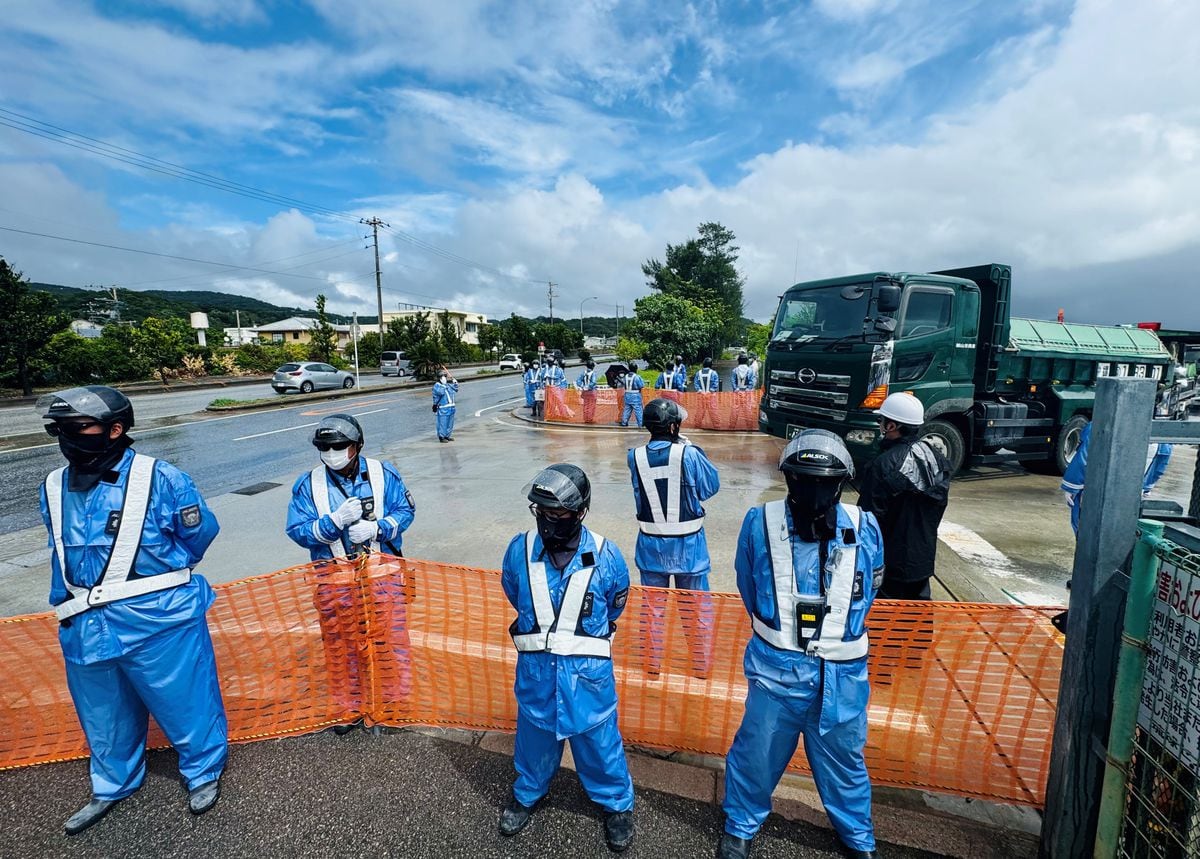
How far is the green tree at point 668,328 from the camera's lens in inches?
1085

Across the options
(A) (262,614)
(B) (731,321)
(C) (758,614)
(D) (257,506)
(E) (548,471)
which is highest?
(B) (731,321)

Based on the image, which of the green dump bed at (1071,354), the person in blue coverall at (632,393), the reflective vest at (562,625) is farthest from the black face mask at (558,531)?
the person in blue coverall at (632,393)

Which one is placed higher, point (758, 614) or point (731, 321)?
point (731, 321)

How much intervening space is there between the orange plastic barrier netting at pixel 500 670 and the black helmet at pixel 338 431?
688mm

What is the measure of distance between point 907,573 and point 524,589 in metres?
2.41

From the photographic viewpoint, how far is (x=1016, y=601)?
4.36m

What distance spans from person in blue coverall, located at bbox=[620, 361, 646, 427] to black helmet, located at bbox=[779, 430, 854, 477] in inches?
451

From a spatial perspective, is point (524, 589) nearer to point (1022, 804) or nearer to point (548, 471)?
point (548, 471)

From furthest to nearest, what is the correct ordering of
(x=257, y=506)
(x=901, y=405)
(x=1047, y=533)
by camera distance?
(x=257, y=506) < (x=1047, y=533) < (x=901, y=405)

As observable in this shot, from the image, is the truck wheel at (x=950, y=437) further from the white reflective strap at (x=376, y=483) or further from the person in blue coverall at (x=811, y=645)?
the white reflective strap at (x=376, y=483)

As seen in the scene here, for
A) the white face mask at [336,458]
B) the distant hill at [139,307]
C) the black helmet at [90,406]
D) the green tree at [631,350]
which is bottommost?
the white face mask at [336,458]

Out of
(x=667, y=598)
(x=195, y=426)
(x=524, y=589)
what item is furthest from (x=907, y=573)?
(x=195, y=426)

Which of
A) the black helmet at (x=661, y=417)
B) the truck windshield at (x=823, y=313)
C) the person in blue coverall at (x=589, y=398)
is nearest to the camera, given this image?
the black helmet at (x=661, y=417)

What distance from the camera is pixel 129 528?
2.42 m
